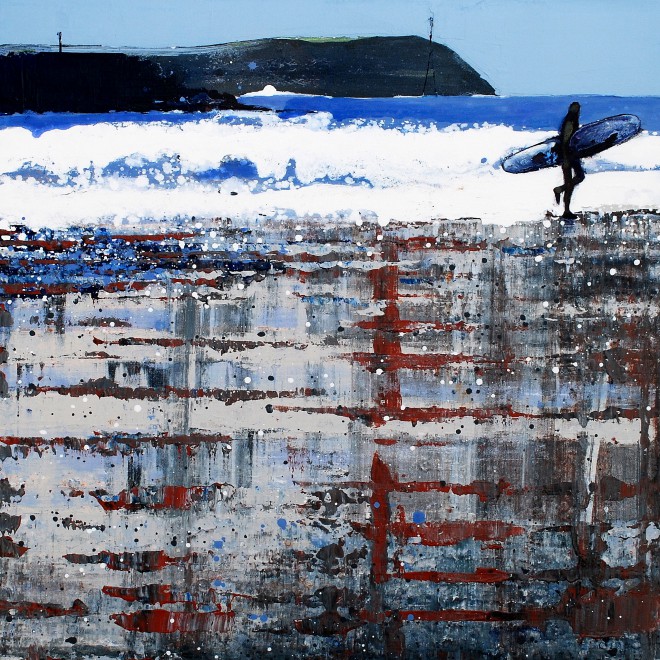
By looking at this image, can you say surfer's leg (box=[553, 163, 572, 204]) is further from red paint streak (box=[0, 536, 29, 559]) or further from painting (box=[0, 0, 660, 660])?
red paint streak (box=[0, 536, 29, 559])

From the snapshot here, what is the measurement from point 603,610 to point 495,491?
35 centimetres

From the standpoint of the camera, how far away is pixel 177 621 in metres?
1.50

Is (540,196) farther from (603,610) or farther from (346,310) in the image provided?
(603,610)

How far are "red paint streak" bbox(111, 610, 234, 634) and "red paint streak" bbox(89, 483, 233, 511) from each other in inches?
9.3

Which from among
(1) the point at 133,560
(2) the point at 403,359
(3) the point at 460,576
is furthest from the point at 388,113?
(1) the point at 133,560

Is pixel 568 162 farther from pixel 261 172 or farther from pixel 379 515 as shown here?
pixel 379 515

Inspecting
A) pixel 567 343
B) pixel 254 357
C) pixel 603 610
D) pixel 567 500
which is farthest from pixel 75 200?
pixel 603 610

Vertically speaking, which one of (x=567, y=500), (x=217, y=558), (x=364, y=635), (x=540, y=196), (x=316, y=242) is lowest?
(x=364, y=635)

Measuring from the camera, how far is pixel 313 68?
144 centimetres

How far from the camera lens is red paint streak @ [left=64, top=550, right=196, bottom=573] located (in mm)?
1485

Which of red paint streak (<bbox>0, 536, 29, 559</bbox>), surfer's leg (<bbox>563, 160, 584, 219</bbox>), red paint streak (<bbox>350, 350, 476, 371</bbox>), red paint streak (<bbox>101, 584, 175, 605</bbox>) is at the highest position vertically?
surfer's leg (<bbox>563, 160, 584, 219</bbox>)

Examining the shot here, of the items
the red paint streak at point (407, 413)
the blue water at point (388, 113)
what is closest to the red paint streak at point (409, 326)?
the red paint streak at point (407, 413)

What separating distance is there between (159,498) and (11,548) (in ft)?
1.12

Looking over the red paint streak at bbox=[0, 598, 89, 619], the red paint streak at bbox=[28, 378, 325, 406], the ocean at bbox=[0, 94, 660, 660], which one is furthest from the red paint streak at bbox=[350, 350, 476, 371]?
the red paint streak at bbox=[0, 598, 89, 619]
